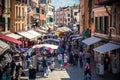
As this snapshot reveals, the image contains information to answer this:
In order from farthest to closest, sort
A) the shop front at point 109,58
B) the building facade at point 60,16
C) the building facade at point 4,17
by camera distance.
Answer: the building facade at point 60,16, the building facade at point 4,17, the shop front at point 109,58

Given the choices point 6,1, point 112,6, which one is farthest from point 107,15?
point 6,1

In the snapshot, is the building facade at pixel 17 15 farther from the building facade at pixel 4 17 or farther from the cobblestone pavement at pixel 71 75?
the cobblestone pavement at pixel 71 75

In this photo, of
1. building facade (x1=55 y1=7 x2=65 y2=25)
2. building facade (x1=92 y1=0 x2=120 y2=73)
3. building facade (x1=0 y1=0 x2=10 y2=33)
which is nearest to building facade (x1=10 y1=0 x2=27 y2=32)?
building facade (x1=0 y1=0 x2=10 y2=33)

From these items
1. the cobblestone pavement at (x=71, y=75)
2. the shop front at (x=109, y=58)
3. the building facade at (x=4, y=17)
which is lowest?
the cobblestone pavement at (x=71, y=75)

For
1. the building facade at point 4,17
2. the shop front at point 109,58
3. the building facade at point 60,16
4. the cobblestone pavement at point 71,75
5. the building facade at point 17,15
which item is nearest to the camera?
the cobblestone pavement at point 71,75

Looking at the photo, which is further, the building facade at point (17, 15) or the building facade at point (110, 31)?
the building facade at point (17, 15)

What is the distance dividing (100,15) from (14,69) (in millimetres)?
15863

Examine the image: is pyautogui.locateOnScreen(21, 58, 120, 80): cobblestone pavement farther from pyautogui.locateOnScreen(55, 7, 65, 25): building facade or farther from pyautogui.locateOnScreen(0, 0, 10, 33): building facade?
pyautogui.locateOnScreen(55, 7, 65, 25): building facade

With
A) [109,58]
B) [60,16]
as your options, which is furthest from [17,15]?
[60,16]

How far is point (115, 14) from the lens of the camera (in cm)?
2912

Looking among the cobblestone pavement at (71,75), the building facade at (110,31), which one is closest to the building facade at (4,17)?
the cobblestone pavement at (71,75)

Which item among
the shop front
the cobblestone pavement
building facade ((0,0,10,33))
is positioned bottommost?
the cobblestone pavement

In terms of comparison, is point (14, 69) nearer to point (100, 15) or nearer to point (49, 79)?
point (49, 79)

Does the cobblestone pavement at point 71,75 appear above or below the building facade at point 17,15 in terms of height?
below
